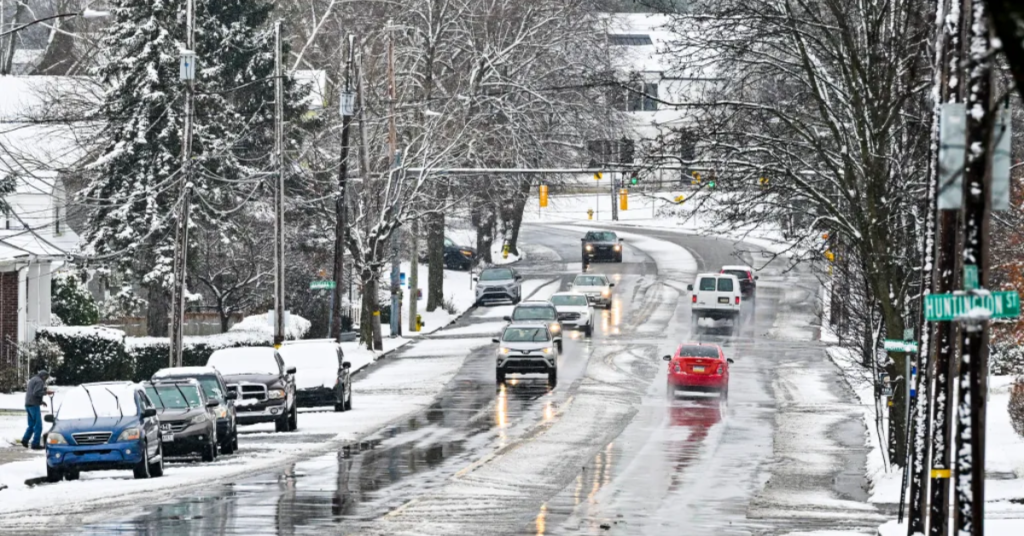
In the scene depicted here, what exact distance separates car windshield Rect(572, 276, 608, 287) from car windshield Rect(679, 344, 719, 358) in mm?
24248

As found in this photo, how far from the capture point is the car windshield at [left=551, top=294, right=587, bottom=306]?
5591 centimetres

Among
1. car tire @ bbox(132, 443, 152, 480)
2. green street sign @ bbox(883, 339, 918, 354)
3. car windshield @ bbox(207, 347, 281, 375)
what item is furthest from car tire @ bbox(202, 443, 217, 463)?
green street sign @ bbox(883, 339, 918, 354)

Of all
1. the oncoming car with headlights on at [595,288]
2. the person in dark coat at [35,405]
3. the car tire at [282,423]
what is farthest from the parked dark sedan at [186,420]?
the oncoming car with headlights on at [595,288]

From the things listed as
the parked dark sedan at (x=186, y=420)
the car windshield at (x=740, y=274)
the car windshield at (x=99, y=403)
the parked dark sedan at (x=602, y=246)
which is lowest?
the parked dark sedan at (x=186, y=420)

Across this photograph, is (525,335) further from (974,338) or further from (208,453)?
(974,338)

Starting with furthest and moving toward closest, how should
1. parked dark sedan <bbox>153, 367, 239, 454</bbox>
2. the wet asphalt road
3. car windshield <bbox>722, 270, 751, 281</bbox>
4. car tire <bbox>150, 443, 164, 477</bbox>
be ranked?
car windshield <bbox>722, 270, 751, 281</bbox> → parked dark sedan <bbox>153, 367, 239, 454</bbox> → car tire <bbox>150, 443, 164, 477</bbox> → the wet asphalt road

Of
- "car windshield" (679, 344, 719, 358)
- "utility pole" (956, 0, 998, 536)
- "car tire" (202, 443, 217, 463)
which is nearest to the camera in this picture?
"utility pole" (956, 0, 998, 536)

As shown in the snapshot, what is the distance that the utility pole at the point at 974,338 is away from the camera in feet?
38.2

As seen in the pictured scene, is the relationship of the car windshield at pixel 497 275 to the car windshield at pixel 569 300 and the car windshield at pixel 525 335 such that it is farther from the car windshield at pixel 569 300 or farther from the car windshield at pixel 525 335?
the car windshield at pixel 525 335

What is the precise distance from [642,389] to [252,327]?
56.1 feet

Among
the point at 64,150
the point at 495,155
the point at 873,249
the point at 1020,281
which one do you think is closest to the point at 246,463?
the point at 873,249

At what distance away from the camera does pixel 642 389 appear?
41375mm

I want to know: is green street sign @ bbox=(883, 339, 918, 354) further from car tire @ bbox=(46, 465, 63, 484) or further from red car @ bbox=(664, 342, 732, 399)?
red car @ bbox=(664, 342, 732, 399)

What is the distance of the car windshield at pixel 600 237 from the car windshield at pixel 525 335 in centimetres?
4156
